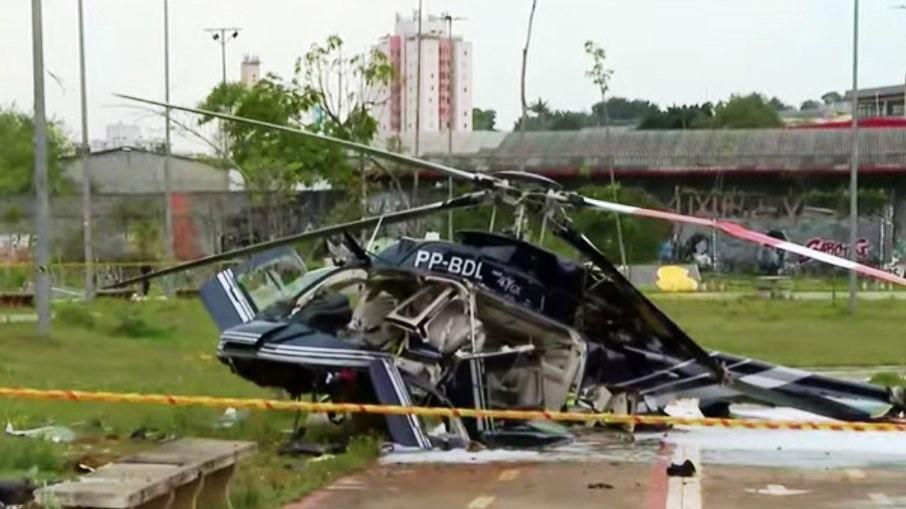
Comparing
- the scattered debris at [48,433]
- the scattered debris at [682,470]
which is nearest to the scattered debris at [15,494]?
the scattered debris at [48,433]

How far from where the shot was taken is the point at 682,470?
1227 cm

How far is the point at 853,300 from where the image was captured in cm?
3266

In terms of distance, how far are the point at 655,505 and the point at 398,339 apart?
3.50 m

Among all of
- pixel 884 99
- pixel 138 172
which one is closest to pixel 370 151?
pixel 138 172

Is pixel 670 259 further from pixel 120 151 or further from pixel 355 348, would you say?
pixel 355 348

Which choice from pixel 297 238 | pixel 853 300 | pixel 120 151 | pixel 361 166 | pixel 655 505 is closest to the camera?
pixel 655 505

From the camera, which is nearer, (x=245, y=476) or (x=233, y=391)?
(x=245, y=476)

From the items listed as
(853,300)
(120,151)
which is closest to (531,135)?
(120,151)

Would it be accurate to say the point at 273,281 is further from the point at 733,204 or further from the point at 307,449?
the point at 733,204

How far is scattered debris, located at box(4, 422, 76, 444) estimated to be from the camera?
517 inches

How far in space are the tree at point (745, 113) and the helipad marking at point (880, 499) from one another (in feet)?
266

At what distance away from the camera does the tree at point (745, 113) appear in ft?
309

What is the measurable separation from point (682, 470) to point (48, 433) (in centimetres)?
574

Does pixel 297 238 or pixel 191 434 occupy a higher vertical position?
pixel 297 238
